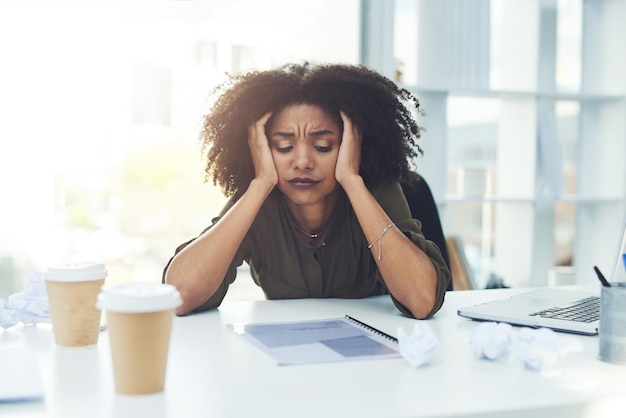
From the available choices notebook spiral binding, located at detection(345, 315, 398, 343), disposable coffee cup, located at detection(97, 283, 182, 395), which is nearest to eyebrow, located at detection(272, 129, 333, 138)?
notebook spiral binding, located at detection(345, 315, 398, 343)

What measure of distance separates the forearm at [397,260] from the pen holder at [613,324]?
409mm

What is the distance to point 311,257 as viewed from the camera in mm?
1716

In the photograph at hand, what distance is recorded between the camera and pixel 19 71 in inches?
122

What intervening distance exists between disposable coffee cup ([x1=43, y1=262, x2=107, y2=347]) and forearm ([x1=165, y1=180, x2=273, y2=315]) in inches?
12.3

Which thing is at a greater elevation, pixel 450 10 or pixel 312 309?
pixel 450 10

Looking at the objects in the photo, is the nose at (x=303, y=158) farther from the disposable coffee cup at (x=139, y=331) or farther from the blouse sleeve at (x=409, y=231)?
the disposable coffee cup at (x=139, y=331)

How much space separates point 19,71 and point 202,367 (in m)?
2.57

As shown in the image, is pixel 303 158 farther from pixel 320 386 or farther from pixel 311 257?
pixel 320 386

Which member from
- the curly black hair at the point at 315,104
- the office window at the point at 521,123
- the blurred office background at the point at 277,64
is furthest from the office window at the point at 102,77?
the curly black hair at the point at 315,104

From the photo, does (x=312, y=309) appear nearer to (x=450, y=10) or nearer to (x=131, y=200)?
(x=450, y=10)

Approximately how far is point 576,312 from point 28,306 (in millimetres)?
1004

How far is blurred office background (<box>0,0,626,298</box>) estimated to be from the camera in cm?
318

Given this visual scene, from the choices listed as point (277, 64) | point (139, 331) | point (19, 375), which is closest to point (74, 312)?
point (19, 375)

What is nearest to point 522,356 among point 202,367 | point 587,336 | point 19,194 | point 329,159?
point 587,336
